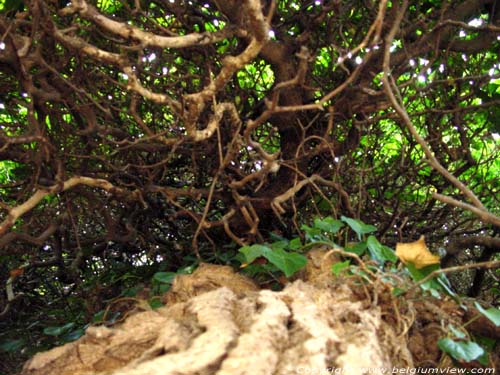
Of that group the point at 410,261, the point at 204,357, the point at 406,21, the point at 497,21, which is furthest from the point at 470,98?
the point at 204,357

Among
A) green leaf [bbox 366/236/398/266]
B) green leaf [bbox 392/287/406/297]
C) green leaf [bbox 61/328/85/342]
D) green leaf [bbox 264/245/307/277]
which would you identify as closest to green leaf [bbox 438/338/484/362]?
Result: green leaf [bbox 392/287/406/297]

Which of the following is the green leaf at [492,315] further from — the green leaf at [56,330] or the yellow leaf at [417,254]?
the green leaf at [56,330]

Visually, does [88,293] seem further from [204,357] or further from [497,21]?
[497,21]

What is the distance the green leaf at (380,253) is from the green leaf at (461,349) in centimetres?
26

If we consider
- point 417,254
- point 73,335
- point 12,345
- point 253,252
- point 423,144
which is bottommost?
point 12,345

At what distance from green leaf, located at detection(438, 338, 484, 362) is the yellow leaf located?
163 millimetres

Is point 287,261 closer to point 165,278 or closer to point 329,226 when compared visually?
point 329,226

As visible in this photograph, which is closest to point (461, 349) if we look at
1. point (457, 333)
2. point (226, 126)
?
point (457, 333)

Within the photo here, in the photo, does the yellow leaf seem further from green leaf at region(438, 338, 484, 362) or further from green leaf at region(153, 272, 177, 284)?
green leaf at region(153, 272, 177, 284)

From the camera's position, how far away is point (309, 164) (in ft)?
6.55

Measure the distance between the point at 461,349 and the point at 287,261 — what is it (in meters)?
0.46

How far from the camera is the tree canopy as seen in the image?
156 centimetres

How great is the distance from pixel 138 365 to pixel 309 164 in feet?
4.20

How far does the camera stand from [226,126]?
5.84 ft
